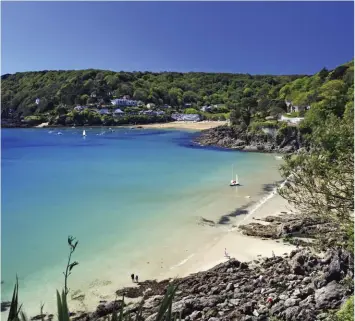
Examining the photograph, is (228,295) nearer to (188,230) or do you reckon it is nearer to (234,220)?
(188,230)

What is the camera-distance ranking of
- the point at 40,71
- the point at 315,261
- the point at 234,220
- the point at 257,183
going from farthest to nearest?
the point at 40,71 → the point at 257,183 → the point at 234,220 → the point at 315,261

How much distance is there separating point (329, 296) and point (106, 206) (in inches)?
612

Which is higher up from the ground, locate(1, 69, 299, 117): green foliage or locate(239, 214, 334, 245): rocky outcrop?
locate(1, 69, 299, 117): green foliage

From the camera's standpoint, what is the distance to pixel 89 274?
12.4m

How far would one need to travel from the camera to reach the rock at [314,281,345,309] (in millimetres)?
8164

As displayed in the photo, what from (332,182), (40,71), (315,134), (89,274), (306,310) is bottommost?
(89,274)

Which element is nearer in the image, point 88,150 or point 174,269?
point 174,269

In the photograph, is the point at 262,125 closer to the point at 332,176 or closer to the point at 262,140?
the point at 262,140

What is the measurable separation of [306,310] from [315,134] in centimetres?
397

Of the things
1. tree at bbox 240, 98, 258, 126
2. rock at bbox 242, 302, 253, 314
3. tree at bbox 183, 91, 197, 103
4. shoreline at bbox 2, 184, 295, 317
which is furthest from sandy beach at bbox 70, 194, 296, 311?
tree at bbox 183, 91, 197, 103

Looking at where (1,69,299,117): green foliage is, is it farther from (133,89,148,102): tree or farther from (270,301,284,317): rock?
(270,301,284,317): rock

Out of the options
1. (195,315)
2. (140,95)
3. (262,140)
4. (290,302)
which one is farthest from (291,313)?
(140,95)

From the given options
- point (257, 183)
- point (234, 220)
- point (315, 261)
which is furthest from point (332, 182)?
point (257, 183)

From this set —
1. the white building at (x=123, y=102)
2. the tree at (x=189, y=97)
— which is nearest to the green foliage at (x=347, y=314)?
the white building at (x=123, y=102)
